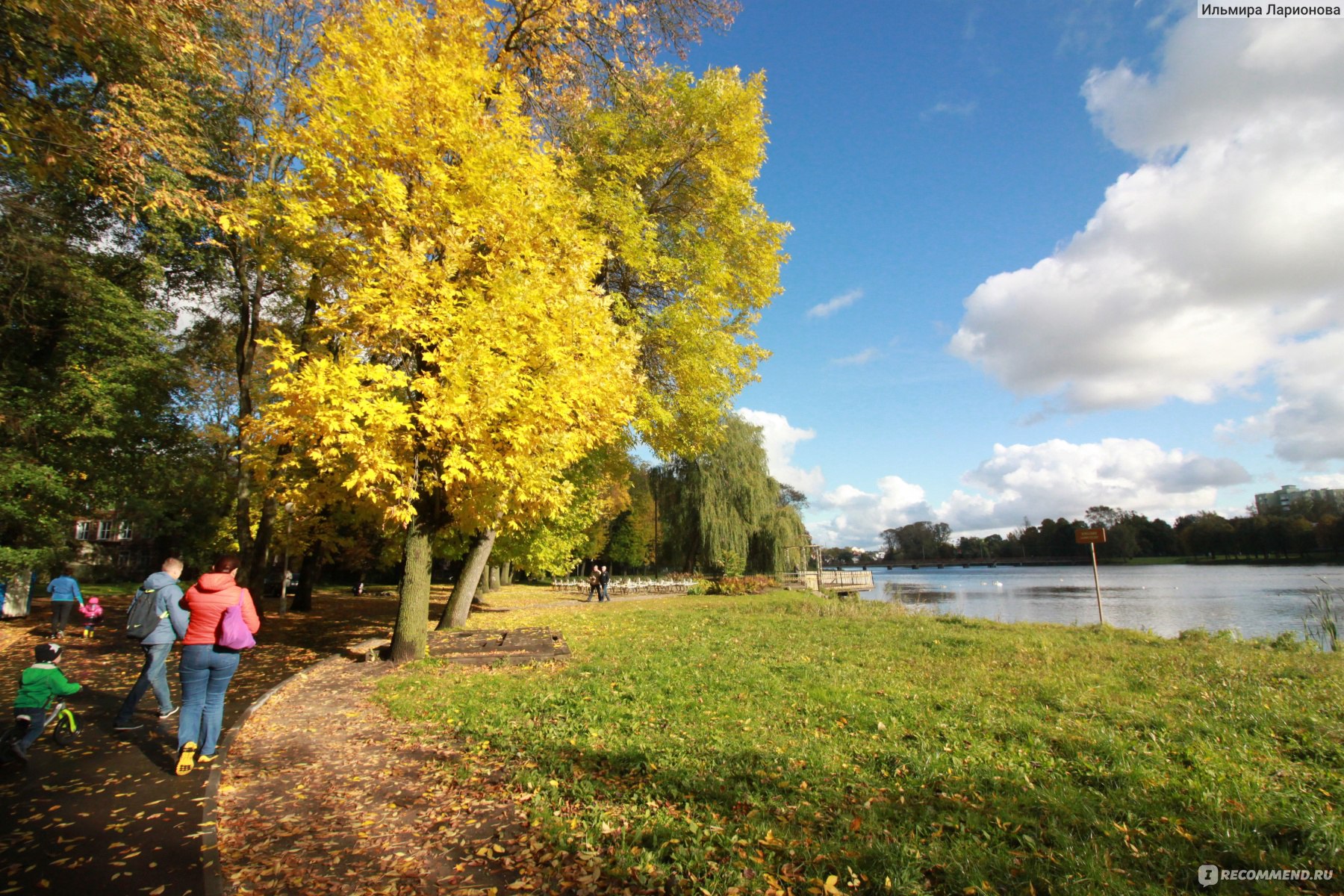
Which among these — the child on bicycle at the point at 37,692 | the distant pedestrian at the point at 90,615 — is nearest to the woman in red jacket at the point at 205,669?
the child on bicycle at the point at 37,692

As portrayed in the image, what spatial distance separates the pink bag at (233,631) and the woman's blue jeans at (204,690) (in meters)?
0.09

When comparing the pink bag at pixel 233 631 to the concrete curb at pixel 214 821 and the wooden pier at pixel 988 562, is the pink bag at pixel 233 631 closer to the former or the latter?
the concrete curb at pixel 214 821

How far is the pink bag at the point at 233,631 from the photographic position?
16.3 ft

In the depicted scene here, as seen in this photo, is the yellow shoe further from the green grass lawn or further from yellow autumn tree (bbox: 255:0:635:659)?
yellow autumn tree (bbox: 255:0:635:659)

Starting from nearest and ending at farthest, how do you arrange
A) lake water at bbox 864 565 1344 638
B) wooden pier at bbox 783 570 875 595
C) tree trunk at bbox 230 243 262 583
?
1. tree trunk at bbox 230 243 262 583
2. lake water at bbox 864 565 1344 638
3. wooden pier at bbox 783 570 875 595

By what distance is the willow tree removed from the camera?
3175 cm

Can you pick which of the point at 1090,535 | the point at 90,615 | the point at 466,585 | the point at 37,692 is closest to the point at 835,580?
the point at 1090,535

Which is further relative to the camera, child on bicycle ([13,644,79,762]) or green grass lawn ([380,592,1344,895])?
child on bicycle ([13,644,79,762])

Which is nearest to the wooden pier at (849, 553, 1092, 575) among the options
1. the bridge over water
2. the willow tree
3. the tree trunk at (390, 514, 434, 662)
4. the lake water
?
the bridge over water

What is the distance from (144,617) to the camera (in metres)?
6.27

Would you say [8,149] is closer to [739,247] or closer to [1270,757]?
[739,247]

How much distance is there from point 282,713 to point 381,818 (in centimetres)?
330

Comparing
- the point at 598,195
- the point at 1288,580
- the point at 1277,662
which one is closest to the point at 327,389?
the point at 598,195

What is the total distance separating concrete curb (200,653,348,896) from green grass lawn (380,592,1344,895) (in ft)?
4.62
